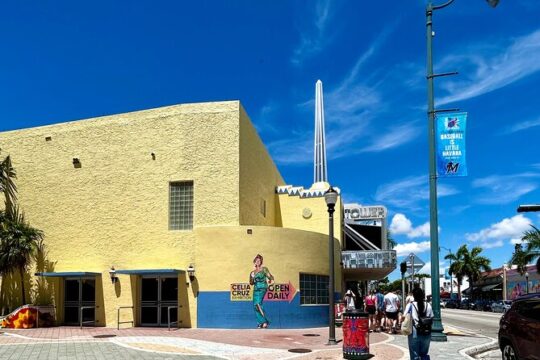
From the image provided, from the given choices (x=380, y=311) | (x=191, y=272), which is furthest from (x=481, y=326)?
(x=191, y=272)

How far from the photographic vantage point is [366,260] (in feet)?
87.6

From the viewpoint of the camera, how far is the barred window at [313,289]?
1940 cm

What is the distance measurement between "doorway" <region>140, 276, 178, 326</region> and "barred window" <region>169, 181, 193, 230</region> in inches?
81.0

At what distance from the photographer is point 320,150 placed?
36.0 m

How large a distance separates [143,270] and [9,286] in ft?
23.0

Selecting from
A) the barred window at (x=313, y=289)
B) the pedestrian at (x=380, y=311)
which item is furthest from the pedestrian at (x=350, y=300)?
the pedestrian at (x=380, y=311)

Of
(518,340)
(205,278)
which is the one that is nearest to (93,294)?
(205,278)

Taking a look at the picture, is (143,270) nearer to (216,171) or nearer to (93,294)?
(93,294)

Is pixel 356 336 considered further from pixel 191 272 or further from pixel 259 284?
pixel 191 272

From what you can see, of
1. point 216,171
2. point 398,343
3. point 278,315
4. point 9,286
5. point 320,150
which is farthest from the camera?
point 320,150

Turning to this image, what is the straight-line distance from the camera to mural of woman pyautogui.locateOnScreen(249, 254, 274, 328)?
60.3 ft

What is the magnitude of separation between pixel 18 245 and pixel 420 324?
16.6 m

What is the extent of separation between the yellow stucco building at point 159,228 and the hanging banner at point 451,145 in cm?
649

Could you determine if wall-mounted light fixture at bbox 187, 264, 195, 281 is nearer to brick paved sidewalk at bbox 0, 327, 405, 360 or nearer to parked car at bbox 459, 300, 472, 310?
brick paved sidewalk at bbox 0, 327, 405, 360
